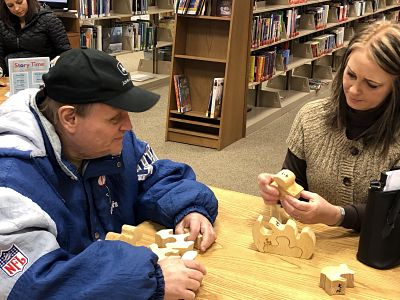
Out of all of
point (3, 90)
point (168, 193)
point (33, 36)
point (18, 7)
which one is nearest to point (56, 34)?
point (33, 36)

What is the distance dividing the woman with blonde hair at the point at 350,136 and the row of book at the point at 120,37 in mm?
4890

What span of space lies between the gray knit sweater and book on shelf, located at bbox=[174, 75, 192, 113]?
3028 mm

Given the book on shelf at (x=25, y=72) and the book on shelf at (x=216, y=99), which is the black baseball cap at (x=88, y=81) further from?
the book on shelf at (x=216, y=99)

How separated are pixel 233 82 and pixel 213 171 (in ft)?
3.18

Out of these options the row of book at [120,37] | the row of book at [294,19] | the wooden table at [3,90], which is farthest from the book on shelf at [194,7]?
the row of book at [120,37]

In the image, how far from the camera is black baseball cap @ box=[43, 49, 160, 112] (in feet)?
4.49

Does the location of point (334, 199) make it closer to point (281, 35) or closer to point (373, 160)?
point (373, 160)

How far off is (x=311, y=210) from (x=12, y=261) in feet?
2.94

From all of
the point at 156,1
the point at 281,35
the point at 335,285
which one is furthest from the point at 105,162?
the point at 156,1

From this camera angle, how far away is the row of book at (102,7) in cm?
632

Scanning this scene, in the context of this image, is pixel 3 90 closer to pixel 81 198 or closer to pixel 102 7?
pixel 81 198

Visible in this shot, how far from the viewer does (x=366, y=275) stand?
4.89 feet

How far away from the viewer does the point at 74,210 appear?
58.9 inches

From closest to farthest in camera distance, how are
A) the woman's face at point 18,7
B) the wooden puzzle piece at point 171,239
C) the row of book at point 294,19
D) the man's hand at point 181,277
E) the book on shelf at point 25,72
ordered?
the man's hand at point 181,277 → the wooden puzzle piece at point 171,239 → the book on shelf at point 25,72 → the woman's face at point 18,7 → the row of book at point 294,19
